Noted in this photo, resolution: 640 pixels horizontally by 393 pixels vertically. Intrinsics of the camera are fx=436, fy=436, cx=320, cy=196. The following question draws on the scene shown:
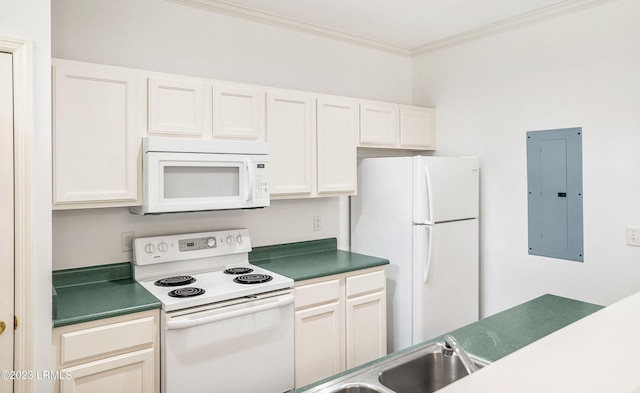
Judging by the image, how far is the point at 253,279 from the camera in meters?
2.47

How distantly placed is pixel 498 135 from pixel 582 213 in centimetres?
84

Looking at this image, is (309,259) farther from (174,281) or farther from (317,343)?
(174,281)

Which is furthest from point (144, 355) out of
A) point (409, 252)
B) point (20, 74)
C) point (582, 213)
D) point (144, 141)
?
point (582, 213)

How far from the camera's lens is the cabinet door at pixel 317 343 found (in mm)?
2592

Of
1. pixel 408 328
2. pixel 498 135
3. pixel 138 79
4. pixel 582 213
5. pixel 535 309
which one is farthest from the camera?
pixel 498 135

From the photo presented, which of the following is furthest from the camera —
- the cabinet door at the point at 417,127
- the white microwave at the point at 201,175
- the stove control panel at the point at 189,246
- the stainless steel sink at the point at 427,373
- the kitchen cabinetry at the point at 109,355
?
the cabinet door at the point at 417,127

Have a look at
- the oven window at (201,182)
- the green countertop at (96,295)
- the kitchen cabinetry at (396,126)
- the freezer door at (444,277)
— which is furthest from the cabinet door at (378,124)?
the green countertop at (96,295)

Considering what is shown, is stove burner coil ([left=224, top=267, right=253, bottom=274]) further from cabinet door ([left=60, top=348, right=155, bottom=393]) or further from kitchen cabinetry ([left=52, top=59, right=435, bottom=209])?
cabinet door ([left=60, top=348, right=155, bottom=393])

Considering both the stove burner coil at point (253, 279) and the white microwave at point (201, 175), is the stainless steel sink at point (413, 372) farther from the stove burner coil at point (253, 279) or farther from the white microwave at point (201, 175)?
the white microwave at point (201, 175)

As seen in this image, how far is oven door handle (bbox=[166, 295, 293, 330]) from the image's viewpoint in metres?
2.06

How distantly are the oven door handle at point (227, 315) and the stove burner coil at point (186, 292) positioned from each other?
0.44 feet

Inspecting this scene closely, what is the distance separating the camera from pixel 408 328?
10.2ft

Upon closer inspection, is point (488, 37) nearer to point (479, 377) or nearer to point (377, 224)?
point (377, 224)

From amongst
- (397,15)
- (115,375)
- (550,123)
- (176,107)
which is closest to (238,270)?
(115,375)
